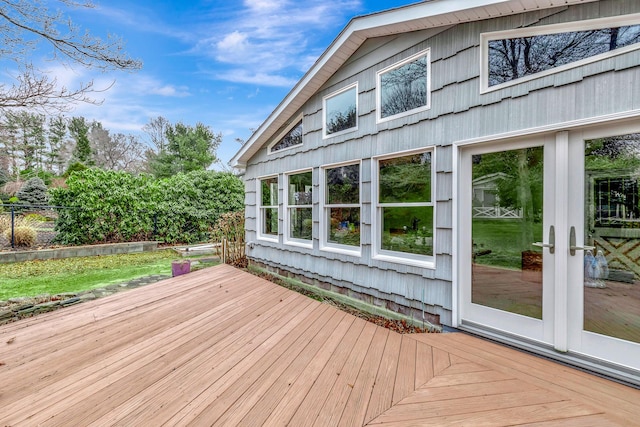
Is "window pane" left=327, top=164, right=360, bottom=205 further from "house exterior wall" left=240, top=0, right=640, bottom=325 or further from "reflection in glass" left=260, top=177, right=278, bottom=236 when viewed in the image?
"reflection in glass" left=260, top=177, right=278, bottom=236

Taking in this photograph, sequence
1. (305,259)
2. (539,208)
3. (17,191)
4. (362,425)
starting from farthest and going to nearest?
(17,191), (305,259), (539,208), (362,425)

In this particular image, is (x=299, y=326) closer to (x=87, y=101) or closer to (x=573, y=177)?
(x=573, y=177)

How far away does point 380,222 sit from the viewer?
3988 mm

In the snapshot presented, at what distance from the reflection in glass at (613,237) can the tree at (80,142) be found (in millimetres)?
27030

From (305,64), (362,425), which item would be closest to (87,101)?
(362,425)

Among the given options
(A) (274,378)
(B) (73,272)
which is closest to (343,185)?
(A) (274,378)

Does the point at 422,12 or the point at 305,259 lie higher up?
the point at 422,12

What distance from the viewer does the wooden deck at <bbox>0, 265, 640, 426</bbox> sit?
5.80 feet

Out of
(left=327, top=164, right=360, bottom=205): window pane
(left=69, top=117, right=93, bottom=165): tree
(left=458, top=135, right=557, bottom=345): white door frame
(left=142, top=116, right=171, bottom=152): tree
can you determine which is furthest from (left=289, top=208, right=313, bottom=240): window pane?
(left=69, top=117, right=93, bottom=165): tree

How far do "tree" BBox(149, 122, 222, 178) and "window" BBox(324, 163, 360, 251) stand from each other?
15.0 meters

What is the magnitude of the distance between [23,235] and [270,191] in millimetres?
7102

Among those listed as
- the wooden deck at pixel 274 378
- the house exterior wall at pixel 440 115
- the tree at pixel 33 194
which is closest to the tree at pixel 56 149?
the tree at pixel 33 194

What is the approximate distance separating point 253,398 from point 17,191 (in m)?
20.6

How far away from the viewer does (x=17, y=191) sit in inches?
589
